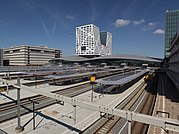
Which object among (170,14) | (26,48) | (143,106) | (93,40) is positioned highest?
(170,14)

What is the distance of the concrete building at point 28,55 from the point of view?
152 meters

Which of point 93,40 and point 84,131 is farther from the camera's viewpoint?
point 93,40

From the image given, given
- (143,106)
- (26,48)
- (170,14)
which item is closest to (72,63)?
(26,48)

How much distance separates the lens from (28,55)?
153 meters

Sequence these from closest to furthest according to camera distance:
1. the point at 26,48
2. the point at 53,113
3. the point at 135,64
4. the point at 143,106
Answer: the point at 53,113 < the point at 143,106 < the point at 135,64 < the point at 26,48

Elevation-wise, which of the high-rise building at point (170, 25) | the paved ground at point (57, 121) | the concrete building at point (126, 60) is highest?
the high-rise building at point (170, 25)

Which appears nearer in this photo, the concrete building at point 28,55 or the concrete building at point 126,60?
the concrete building at point 126,60

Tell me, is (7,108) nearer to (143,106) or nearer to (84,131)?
(84,131)

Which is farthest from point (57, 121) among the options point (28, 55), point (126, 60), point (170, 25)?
point (28, 55)

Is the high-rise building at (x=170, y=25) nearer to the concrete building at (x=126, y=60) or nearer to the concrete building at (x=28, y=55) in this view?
the concrete building at (x=126, y=60)

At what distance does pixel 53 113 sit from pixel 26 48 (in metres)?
144

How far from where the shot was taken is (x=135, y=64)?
124938 millimetres

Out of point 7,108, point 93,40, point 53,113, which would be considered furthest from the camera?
point 93,40

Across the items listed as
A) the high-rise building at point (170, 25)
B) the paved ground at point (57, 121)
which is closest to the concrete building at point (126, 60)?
the high-rise building at point (170, 25)
